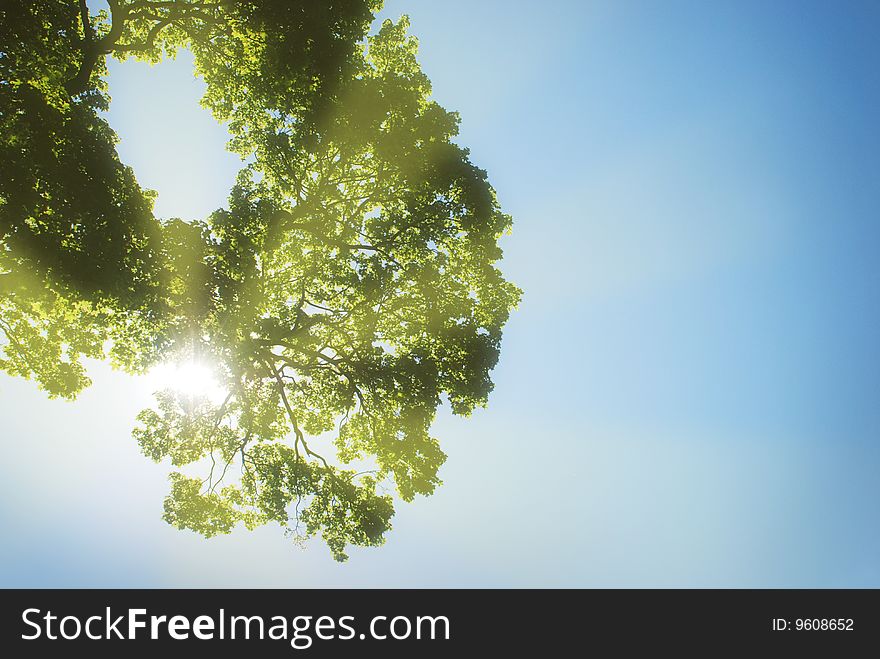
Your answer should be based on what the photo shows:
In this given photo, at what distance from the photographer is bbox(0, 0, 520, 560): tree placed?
9078 millimetres

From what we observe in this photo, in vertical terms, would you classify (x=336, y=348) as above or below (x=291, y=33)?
below

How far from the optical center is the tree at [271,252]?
29.8 ft

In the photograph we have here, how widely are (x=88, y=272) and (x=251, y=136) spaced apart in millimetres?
5915

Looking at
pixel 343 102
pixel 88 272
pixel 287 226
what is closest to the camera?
pixel 88 272

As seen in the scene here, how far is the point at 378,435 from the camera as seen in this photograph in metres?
13.7

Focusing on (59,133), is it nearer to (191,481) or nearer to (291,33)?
(291,33)

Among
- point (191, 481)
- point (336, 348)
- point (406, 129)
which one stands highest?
point (406, 129)

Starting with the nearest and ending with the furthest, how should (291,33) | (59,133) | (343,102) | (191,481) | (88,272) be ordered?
(59,133), (88,272), (291,33), (343,102), (191,481)

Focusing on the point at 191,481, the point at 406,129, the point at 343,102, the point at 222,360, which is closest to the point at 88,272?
the point at 222,360

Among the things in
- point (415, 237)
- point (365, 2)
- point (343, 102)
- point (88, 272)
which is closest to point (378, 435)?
point (415, 237)

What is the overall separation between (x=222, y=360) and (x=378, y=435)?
5.24 metres

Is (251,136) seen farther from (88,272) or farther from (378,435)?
(378,435)

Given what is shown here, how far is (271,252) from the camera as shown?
11.6 meters

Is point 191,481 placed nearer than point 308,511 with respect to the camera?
No
